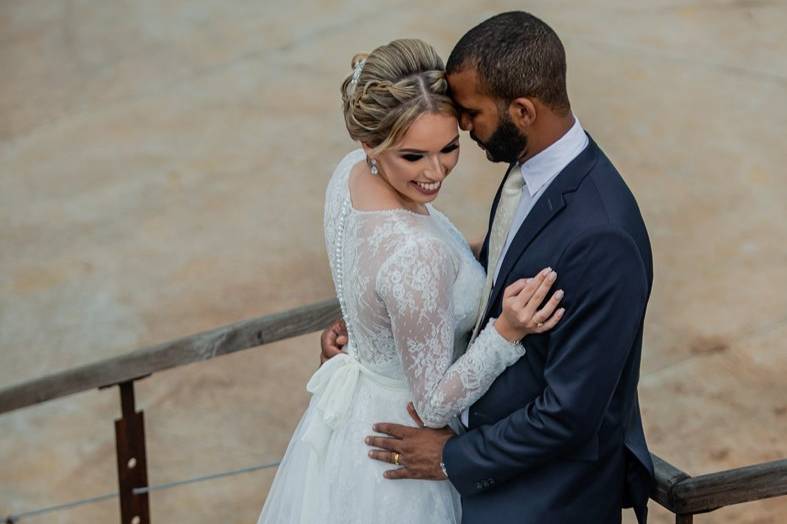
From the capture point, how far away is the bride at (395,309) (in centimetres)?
246

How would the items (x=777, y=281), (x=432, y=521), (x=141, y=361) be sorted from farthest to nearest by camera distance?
(x=777, y=281) → (x=141, y=361) → (x=432, y=521)

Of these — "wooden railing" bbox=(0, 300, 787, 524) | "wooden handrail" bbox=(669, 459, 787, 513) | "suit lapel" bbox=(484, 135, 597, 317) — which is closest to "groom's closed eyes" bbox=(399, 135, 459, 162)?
"suit lapel" bbox=(484, 135, 597, 317)

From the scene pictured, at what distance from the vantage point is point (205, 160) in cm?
761

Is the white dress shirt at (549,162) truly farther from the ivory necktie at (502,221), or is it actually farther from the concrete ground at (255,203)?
the concrete ground at (255,203)

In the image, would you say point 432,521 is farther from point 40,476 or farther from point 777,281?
point 777,281

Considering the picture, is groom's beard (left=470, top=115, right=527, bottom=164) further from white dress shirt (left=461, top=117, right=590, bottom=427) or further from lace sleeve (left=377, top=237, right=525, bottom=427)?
lace sleeve (left=377, top=237, right=525, bottom=427)

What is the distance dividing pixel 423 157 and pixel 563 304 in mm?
418

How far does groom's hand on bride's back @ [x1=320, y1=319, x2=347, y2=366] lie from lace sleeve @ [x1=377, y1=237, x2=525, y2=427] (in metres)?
0.43

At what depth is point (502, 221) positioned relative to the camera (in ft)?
8.57

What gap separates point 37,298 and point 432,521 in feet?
14.5

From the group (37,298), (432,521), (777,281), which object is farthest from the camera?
(37,298)

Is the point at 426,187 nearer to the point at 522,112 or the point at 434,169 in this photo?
the point at 434,169

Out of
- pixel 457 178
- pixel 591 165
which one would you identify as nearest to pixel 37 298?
pixel 457 178

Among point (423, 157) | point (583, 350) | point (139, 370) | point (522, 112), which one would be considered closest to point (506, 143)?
point (522, 112)
